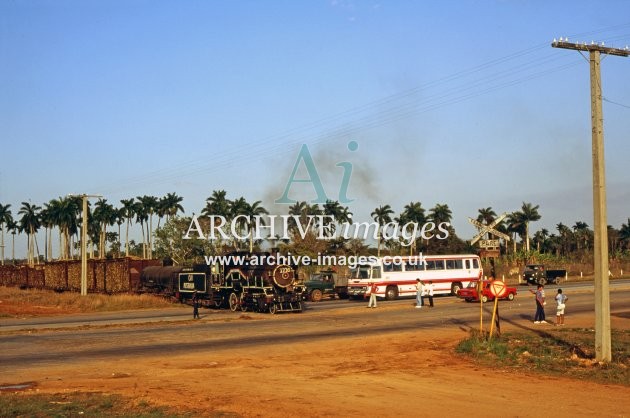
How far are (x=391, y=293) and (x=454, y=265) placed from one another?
540 centimetres

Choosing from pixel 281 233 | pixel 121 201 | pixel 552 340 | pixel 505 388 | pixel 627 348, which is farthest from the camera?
pixel 121 201

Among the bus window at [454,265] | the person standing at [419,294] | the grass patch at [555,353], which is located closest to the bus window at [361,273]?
the bus window at [454,265]

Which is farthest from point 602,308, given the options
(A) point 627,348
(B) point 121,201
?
(B) point 121,201

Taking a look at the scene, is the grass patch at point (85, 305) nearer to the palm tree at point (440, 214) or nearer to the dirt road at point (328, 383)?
the dirt road at point (328, 383)

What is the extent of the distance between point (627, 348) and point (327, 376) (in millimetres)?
9681

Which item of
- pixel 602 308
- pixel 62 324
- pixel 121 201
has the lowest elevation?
pixel 62 324

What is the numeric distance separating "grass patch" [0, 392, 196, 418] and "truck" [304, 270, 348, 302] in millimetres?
35828

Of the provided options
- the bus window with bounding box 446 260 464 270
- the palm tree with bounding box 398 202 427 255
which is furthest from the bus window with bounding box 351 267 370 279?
the palm tree with bounding box 398 202 427 255

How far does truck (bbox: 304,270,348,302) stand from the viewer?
1992 inches

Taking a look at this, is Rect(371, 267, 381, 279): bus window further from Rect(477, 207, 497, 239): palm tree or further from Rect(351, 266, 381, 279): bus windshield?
Rect(477, 207, 497, 239): palm tree

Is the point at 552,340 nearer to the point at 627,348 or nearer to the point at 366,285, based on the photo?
the point at 627,348

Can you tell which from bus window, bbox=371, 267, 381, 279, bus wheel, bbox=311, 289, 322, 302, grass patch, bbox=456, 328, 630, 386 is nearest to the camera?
grass patch, bbox=456, 328, 630, 386

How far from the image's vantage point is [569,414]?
42.7 feet

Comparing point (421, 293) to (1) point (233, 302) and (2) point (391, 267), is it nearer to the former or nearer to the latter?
(2) point (391, 267)
